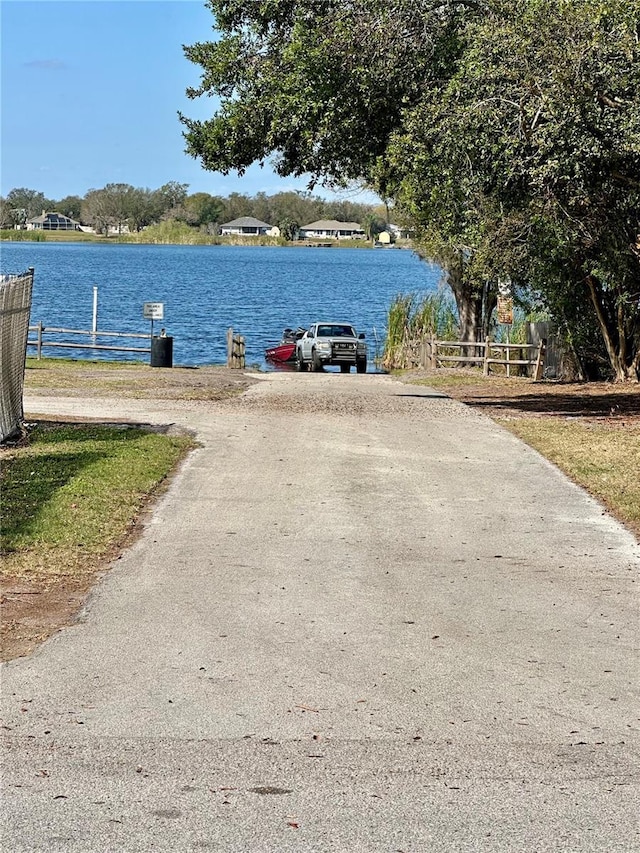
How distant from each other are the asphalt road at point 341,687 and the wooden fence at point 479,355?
62.6 ft

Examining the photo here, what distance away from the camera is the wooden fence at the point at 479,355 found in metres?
31.4

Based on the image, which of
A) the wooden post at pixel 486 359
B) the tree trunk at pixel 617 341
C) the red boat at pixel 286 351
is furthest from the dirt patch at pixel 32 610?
the red boat at pixel 286 351

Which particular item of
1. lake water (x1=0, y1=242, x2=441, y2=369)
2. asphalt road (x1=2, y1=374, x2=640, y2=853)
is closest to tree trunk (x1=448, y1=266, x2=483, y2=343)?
lake water (x1=0, y1=242, x2=441, y2=369)

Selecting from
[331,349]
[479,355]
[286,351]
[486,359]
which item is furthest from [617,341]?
[286,351]

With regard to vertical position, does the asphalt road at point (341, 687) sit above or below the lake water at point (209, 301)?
below

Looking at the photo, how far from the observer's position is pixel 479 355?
3566 cm

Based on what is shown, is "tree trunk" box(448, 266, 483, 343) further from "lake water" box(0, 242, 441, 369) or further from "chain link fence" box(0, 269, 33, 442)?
"chain link fence" box(0, 269, 33, 442)

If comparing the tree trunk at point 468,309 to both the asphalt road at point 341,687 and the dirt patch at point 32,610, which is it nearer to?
the asphalt road at point 341,687

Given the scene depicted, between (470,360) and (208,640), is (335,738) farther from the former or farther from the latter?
(470,360)

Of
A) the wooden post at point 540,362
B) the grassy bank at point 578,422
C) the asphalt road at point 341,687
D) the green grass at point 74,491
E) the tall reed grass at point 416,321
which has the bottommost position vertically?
the asphalt road at point 341,687

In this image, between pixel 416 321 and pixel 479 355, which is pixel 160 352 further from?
pixel 416 321

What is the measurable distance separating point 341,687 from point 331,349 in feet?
103

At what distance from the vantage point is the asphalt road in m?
4.98

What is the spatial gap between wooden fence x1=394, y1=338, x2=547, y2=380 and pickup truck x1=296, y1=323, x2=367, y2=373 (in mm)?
1702
